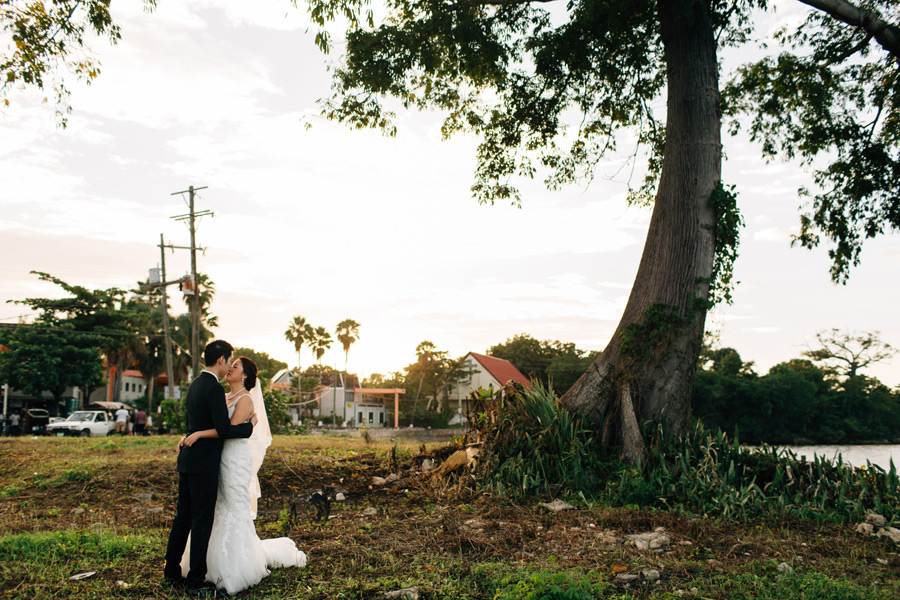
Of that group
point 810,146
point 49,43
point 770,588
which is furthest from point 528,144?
point 770,588

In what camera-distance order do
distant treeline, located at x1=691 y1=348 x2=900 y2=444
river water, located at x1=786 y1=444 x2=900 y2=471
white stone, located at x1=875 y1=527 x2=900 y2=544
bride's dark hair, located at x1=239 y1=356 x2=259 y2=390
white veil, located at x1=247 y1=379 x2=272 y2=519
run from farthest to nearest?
distant treeline, located at x1=691 y1=348 x2=900 y2=444, river water, located at x1=786 y1=444 x2=900 y2=471, white stone, located at x1=875 y1=527 x2=900 y2=544, white veil, located at x1=247 y1=379 x2=272 y2=519, bride's dark hair, located at x1=239 y1=356 x2=259 y2=390

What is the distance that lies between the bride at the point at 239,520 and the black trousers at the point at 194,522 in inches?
3.4

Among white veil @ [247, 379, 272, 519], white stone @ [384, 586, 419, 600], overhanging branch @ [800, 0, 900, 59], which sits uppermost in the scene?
overhanging branch @ [800, 0, 900, 59]

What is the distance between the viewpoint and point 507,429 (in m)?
8.61

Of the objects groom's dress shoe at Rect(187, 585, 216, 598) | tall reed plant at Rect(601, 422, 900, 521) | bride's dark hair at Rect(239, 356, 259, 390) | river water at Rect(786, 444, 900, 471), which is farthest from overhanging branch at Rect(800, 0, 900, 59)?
groom's dress shoe at Rect(187, 585, 216, 598)

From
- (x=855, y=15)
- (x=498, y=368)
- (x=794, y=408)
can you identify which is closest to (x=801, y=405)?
(x=794, y=408)

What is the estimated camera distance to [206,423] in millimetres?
4504

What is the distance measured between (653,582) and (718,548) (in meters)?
1.35

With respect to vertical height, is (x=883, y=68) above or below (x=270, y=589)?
above

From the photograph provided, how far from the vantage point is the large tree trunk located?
8.62m

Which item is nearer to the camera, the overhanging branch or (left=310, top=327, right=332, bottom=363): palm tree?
the overhanging branch

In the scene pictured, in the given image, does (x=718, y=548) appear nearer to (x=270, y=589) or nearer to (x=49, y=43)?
(x=270, y=589)

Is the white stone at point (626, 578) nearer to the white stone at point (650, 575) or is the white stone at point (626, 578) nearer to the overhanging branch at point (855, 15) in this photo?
the white stone at point (650, 575)

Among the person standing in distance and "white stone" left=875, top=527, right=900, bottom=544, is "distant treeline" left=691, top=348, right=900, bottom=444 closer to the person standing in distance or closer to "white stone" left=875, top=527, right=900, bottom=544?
the person standing in distance
